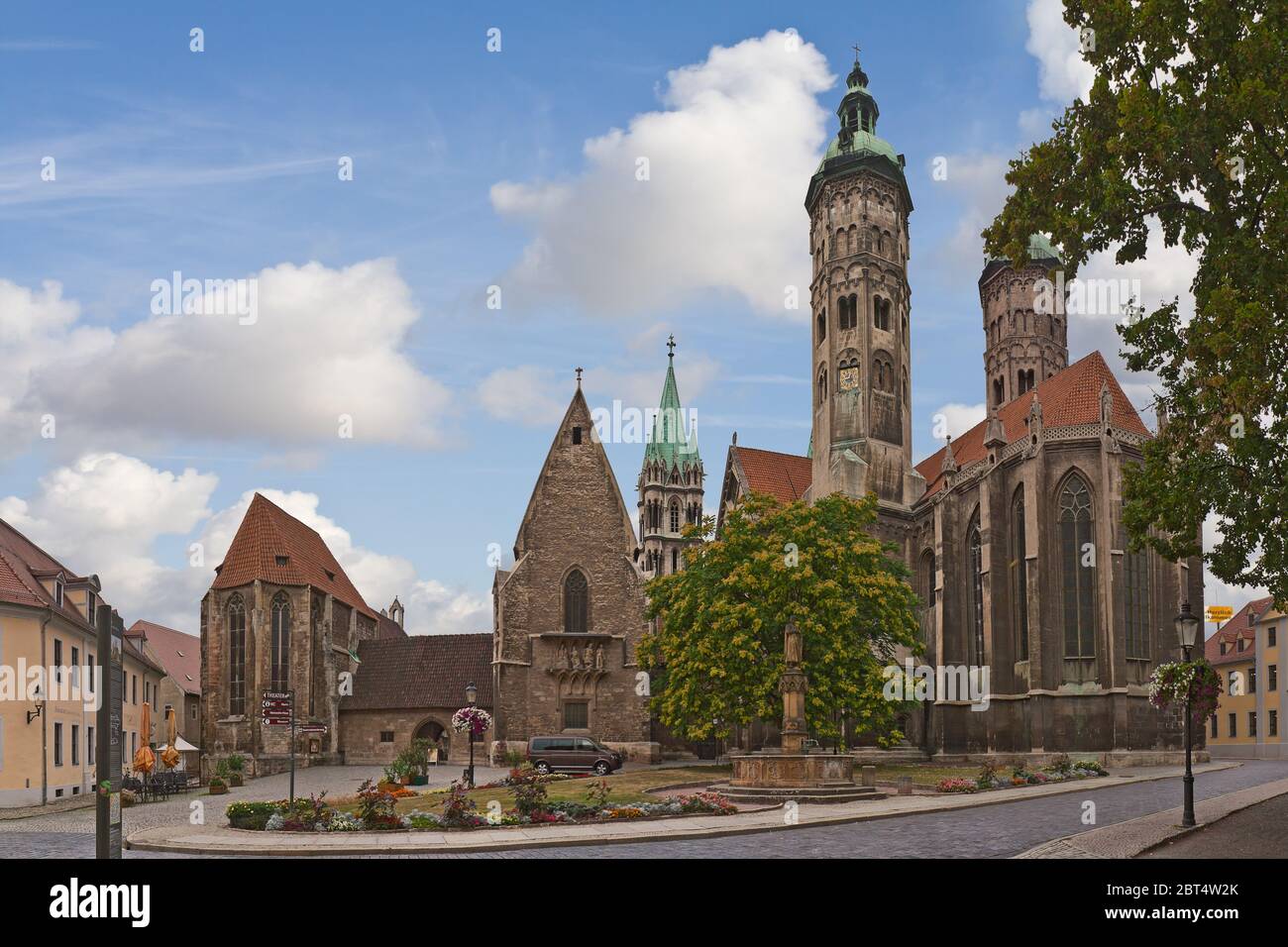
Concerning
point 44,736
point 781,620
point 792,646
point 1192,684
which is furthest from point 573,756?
point 1192,684

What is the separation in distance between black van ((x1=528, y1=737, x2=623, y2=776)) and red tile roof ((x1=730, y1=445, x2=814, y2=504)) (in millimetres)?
26014

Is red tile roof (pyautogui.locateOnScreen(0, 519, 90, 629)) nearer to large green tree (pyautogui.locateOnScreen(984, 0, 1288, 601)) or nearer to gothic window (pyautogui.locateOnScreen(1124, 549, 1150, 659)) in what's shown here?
large green tree (pyautogui.locateOnScreen(984, 0, 1288, 601))

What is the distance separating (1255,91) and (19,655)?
118 ft

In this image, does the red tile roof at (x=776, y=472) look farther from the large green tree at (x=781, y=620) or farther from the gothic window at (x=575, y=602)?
the large green tree at (x=781, y=620)

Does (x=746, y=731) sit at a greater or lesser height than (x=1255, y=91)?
lesser

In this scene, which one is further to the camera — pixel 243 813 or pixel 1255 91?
pixel 243 813

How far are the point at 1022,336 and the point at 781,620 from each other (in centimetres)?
4362

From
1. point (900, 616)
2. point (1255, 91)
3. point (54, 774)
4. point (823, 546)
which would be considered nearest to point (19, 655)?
point (54, 774)

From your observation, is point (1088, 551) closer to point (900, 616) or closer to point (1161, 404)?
point (900, 616)

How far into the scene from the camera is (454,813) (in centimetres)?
2303

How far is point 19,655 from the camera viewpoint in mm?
36688

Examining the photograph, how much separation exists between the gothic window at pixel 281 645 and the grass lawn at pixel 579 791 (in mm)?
25605

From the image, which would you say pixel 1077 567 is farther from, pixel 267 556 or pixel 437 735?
pixel 267 556

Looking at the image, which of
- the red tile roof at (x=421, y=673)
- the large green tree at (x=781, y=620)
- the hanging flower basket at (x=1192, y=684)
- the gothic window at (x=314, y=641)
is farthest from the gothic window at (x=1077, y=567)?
the gothic window at (x=314, y=641)
